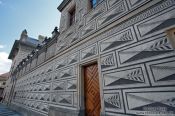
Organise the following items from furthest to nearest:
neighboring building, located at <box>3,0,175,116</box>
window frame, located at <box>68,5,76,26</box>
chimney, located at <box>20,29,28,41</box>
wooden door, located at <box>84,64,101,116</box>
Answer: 1. chimney, located at <box>20,29,28,41</box>
2. window frame, located at <box>68,5,76,26</box>
3. wooden door, located at <box>84,64,101,116</box>
4. neighboring building, located at <box>3,0,175,116</box>

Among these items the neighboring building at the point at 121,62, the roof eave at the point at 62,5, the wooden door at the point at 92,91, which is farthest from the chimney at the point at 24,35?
the wooden door at the point at 92,91

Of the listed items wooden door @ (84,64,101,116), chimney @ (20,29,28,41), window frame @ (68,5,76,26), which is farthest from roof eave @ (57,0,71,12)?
chimney @ (20,29,28,41)

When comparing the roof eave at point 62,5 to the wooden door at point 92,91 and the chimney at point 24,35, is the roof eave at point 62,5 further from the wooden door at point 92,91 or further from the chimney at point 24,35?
the chimney at point 24,35

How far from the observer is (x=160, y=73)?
1901 mm

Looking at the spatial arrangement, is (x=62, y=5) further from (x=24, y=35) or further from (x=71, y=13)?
(x=24, y=35)

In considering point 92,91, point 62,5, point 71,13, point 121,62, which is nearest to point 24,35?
point 62,5

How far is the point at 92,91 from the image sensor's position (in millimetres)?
3291

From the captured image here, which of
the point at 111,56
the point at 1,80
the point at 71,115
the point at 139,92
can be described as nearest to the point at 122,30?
the point at 111,56

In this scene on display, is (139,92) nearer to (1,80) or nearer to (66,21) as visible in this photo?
(66,21)

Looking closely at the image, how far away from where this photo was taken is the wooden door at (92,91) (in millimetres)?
3057

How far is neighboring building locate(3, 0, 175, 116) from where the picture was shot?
1.92 meters

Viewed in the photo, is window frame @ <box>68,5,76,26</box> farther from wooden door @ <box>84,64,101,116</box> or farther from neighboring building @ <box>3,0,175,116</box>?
wooden door @ <box>84,64,101,116</box>

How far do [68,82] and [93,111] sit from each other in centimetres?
153

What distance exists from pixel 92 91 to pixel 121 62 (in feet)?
4.44
